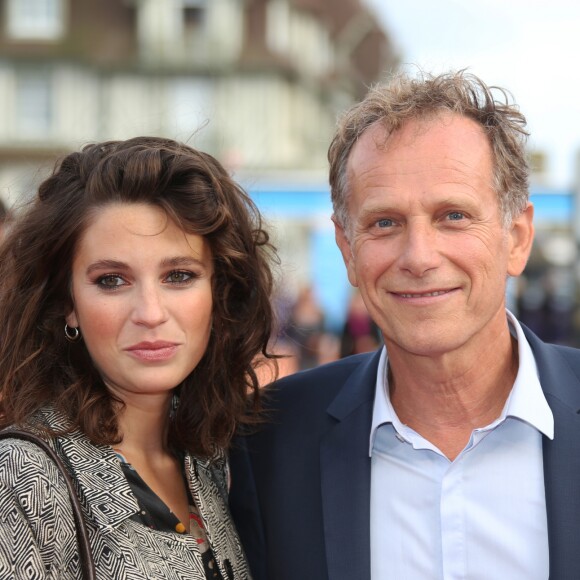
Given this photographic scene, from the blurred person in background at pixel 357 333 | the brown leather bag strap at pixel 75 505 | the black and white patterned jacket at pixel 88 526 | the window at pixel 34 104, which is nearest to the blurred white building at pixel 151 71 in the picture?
the window at pixel 34 104

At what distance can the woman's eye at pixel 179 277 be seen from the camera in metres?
2.66

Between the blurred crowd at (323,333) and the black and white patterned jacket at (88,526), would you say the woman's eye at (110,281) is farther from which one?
the blurred crowd at (323,333)

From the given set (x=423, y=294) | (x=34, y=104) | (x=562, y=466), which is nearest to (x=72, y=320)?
(x=423, y=294)

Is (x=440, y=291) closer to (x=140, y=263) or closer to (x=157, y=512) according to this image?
(x=140, y=263)

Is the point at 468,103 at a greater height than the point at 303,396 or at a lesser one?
greater

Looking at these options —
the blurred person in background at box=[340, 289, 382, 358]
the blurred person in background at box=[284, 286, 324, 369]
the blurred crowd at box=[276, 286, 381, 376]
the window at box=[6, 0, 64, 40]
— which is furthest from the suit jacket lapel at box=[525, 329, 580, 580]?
the window at box=[6, 0, 64, 40]

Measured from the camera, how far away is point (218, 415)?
302 centimetres

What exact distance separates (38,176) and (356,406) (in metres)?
1.30

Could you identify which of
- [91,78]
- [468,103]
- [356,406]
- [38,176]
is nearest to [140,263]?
[38,176]

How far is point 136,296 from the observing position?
8.42 ft

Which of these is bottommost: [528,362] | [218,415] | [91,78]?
[218,415]

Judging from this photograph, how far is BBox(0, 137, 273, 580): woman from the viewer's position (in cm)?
246

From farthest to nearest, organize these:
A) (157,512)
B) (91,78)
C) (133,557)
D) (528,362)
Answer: (91,78) < (528,362) < (157,512) < (133,557)

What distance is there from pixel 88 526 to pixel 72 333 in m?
0.65
